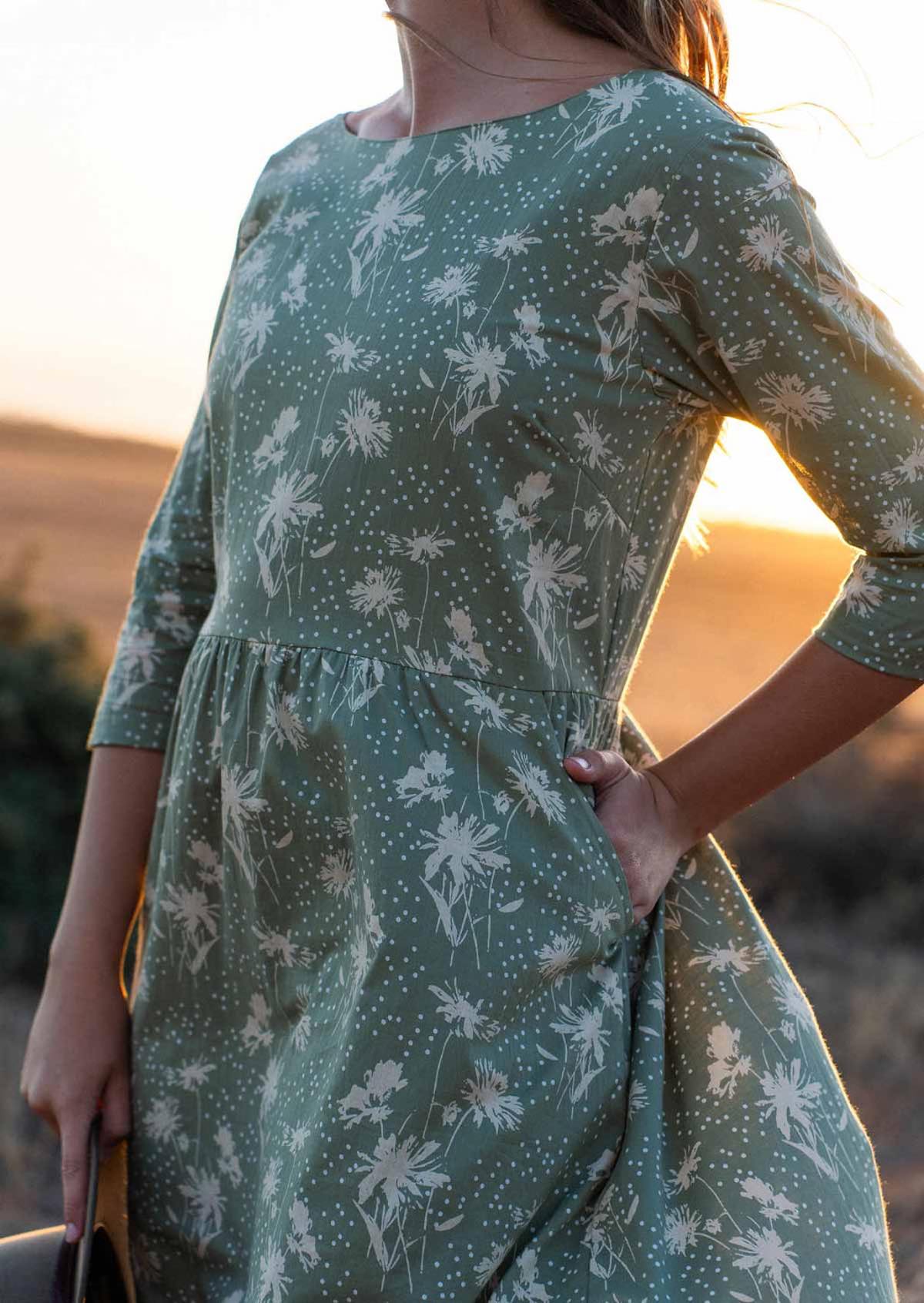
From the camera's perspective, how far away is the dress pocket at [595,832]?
1.07 m

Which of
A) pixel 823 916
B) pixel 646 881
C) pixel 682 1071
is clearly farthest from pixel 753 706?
pixel 823 916

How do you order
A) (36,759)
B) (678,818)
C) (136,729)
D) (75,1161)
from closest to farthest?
1. (678,818)
2. (75,1161)
3. (136,729)
4. (36,759)

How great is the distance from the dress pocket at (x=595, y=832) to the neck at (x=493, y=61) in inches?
21.2

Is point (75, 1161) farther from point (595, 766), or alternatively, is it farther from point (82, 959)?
point (595, 766)

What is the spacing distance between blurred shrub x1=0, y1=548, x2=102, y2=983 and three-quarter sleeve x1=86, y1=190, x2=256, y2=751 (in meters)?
2.29

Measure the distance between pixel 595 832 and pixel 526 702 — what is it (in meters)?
0.12

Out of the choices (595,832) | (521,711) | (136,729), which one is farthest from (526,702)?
(136,729)

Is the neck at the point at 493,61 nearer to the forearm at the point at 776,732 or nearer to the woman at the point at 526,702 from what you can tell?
the woman at the point at 526,702

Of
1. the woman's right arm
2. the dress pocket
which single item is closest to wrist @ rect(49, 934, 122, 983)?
the woman's right arm

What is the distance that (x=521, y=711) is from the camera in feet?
3.56

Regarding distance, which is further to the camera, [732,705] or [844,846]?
[844,846]

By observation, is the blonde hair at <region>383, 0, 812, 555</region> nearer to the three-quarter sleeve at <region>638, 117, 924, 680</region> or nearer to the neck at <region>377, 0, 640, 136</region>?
the neck at <region>377, 0, 640, 136</region>

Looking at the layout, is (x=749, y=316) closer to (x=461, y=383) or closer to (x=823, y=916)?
(x=461, y=383)

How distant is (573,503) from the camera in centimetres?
109
